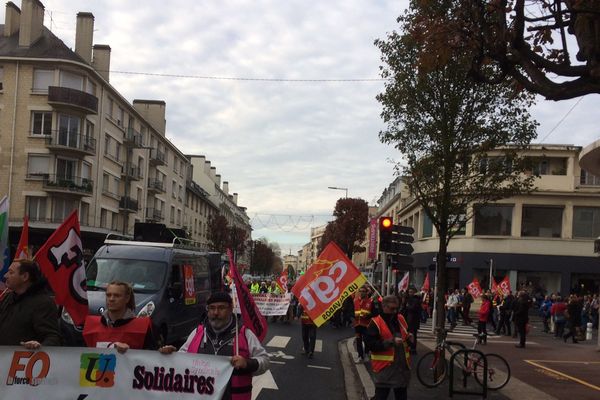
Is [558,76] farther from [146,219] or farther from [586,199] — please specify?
[146,219]

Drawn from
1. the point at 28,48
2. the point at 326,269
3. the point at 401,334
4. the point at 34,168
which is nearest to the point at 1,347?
the point at 401,334

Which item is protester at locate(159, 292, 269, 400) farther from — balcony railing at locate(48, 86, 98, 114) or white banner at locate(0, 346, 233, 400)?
balcony railing at locate(48, 86, 98, 114)

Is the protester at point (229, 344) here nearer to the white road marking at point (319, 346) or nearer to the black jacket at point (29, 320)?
the black jacket at point (29, 320)

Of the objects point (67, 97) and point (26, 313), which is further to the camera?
point (67, 97)

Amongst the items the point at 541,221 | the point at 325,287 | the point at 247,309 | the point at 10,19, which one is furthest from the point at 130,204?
the point at 247,309

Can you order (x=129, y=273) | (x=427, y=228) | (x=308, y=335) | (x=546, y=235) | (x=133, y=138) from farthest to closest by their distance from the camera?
(x=133, y=138), (x=427, y=228), (x=546, y=235), (x=308, y=335), (x=129, y=273)

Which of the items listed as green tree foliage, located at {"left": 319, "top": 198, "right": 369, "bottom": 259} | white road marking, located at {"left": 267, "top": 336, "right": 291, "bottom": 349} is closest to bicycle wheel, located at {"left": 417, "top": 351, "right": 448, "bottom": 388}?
white road marking, located at {"left": 267, "top": 336, "right": 291, "bottom": 349}

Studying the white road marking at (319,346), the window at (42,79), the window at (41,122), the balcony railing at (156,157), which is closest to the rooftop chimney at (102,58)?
the window at (42,79)

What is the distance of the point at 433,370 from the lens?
10906mm

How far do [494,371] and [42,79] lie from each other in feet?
140

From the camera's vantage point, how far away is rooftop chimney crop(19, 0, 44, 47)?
148 ft

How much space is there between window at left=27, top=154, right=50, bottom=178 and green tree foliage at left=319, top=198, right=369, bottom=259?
4142cm

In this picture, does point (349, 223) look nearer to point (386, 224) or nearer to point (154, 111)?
point (154, 111)

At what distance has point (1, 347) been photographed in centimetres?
477
